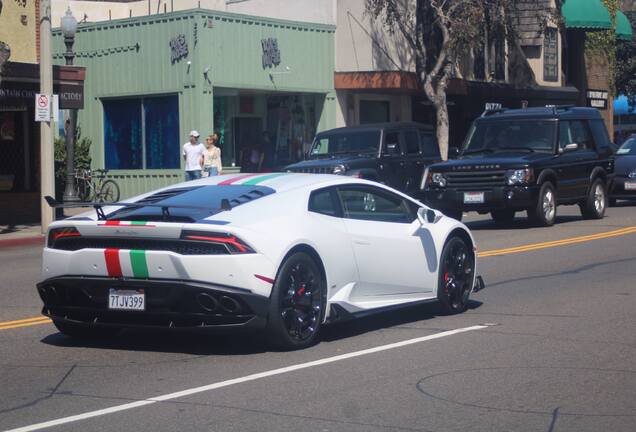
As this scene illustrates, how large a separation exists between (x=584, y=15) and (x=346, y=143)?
2276cm

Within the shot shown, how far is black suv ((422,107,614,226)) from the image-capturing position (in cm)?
2048

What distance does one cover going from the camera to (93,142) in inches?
1341

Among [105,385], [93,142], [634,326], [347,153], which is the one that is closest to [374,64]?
[93,142]

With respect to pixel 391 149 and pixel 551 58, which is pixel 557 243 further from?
pixel 551 58

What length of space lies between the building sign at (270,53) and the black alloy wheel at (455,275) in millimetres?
22454

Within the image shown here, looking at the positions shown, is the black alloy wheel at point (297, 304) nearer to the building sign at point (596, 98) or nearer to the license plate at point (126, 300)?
the license plate at point (126, 300)

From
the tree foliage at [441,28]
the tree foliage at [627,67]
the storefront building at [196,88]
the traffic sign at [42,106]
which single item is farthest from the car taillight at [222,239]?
the tree foliage at [627,67]

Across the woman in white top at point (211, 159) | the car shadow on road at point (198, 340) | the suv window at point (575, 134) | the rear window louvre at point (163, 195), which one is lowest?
the car shadow on road at point (198, 340)

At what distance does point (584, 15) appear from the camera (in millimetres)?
43219

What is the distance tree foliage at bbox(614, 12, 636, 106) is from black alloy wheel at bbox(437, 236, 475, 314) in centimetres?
4562

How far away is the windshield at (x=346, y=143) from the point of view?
23.5 metres

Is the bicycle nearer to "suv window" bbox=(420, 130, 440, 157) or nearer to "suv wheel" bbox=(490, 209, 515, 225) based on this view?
"suv window" bbox=(420, 130, 440, 157)

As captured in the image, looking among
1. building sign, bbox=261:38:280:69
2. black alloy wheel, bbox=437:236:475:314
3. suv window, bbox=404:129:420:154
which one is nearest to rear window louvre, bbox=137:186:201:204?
black alloy wheel, bbox=437:236:475:314

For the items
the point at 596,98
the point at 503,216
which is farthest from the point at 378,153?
Result: the point at 596,98
